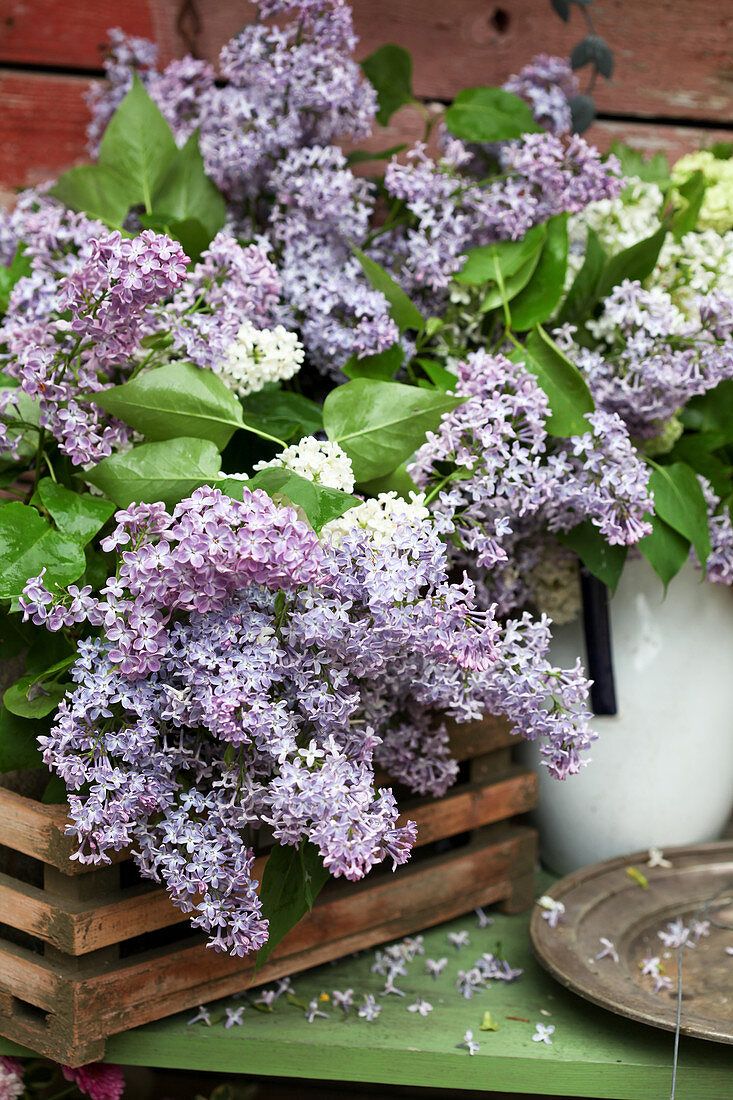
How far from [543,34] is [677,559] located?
693 mm

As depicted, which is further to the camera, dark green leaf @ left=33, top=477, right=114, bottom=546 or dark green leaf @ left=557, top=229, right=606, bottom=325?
dark green leaf @ left=557, top=229, right=606, bottom=325

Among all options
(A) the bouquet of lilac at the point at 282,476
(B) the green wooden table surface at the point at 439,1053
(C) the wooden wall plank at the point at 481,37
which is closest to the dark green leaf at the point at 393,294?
(A) the bouquet of lilac at the point at 282,476

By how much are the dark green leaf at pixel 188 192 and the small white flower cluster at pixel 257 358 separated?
24 centimetres

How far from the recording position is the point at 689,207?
39.0 inches

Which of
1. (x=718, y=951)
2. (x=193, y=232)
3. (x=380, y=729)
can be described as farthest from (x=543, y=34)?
(x=718, y=951)

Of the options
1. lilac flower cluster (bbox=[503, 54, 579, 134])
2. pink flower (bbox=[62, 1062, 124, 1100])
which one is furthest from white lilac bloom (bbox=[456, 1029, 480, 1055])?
lilac flower cluster (bbox=[503, 54, 579, 134])

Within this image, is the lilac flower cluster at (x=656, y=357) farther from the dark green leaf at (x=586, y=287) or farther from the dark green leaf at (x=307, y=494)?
the dark green leaf at (x=307, y=494)

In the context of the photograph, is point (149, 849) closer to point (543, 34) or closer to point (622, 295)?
point (622, 295)

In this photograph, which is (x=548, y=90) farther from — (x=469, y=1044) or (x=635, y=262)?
(x=469, y=1044)

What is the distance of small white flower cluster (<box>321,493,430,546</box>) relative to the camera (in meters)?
0.63

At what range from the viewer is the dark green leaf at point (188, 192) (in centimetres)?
94

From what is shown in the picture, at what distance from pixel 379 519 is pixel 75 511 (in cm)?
20

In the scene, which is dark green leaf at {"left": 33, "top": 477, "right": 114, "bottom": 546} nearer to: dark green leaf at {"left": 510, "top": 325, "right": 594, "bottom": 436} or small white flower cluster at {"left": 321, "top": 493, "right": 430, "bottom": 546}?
small white flower cluster at {"left": 321, "top": 493, "right": 430, "bottom": 546}

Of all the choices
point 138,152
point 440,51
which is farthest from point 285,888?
point 440,51
